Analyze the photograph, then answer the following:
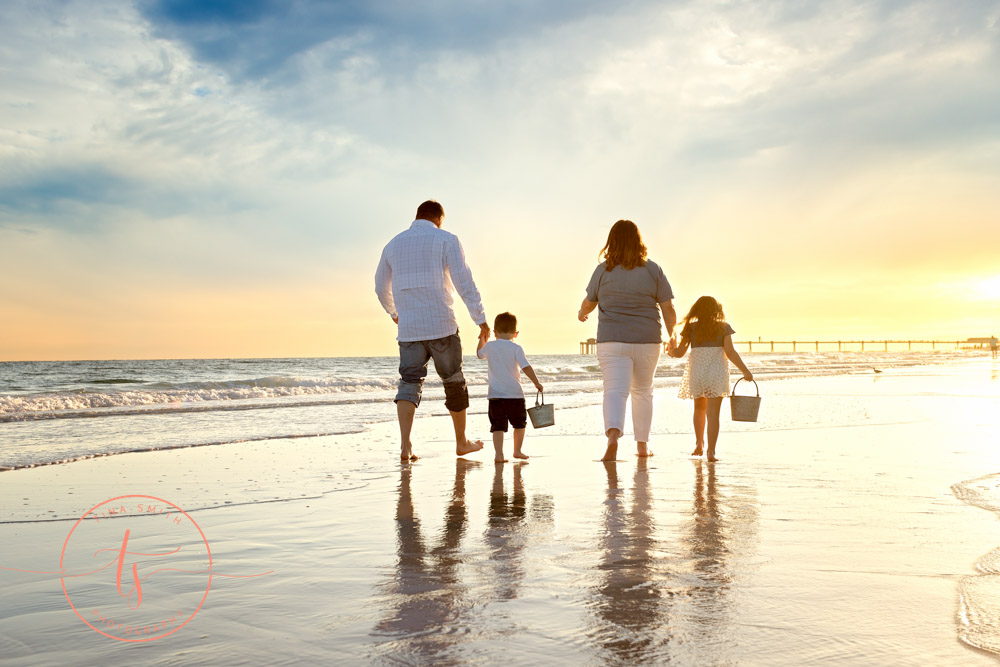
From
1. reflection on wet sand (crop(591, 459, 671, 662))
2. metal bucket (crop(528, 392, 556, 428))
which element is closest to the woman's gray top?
metal bucket (crop(528, 392, 556, 428))

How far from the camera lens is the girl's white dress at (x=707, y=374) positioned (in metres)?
6.56

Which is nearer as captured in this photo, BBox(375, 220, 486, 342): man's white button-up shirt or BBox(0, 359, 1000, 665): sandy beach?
BBox(0, 359, 1000, 665): sandy beach

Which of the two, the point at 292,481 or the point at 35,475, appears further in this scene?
the point at 35,475

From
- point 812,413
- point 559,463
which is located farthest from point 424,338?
point 812,413

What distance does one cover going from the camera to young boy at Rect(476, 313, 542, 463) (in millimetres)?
6262

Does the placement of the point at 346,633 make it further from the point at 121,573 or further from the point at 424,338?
the point at 424,338

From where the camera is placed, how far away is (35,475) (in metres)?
5.38

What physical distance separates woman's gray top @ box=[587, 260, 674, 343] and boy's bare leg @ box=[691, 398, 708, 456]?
2.81ft

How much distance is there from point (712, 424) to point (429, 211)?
307cm

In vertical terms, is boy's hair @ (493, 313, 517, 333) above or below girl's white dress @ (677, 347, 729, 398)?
above

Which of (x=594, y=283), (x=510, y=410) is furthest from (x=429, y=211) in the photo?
(x=510, y=410)

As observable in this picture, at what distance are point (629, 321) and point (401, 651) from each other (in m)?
4.54

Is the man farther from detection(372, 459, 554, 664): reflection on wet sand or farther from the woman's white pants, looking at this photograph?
detection(372, 459, 554, 664): reflection on wet sand

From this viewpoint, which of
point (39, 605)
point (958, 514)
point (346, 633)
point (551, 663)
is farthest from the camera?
point (958, 514)
